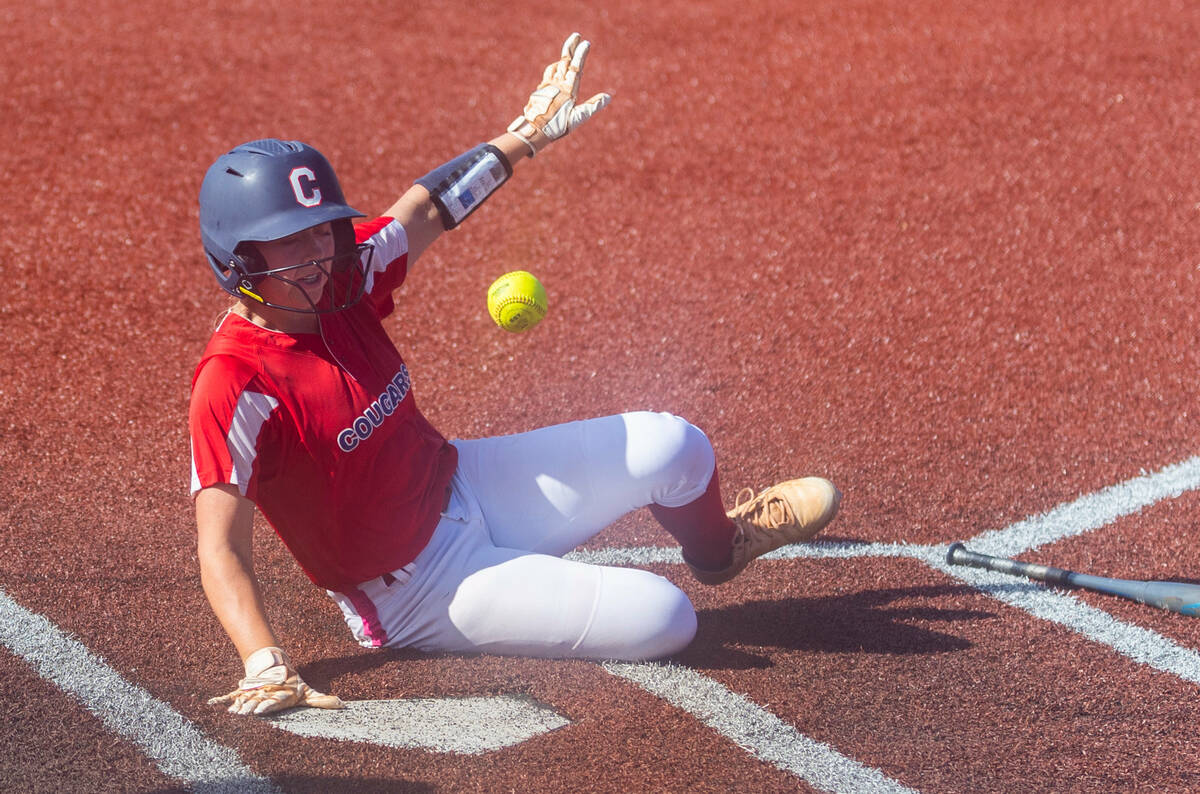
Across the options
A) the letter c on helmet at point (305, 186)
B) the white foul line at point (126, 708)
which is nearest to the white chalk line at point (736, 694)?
the white foul line at point (126, 708)

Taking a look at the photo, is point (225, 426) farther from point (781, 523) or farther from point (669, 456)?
point (781, 523)

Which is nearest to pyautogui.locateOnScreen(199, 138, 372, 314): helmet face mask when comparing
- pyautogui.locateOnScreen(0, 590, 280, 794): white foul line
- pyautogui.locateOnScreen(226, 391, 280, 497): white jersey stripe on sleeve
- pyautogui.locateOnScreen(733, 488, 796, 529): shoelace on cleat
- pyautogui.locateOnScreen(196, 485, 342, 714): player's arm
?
pyautogui.locateOnScreen(226, 391, 280, 497): white jersey stripe on sleeve

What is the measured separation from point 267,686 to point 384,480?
624 mm

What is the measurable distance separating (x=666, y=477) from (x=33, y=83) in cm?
639

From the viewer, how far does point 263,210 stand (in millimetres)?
2916

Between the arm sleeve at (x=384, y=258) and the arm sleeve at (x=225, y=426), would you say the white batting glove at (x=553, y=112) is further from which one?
the arm sleeve at (x=225, y=426)

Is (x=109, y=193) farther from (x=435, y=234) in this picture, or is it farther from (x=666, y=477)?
(x=666, y=477)

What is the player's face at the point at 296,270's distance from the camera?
2.95 meters

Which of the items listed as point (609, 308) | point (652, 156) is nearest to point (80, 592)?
point (609, 308)

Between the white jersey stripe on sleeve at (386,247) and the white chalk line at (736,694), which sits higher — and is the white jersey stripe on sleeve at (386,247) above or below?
above

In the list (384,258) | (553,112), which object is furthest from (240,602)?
(553,112)

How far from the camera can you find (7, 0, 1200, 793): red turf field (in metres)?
3.10

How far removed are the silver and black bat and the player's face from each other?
2.28 metres

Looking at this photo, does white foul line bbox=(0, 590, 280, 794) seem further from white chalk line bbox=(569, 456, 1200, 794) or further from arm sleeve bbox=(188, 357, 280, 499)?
white chalk line bbox=(569, 456, 1200, 794)
